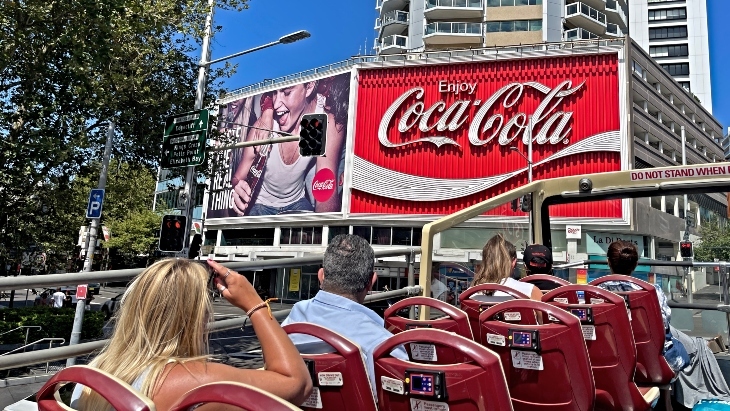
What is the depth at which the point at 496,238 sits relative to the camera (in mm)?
4383

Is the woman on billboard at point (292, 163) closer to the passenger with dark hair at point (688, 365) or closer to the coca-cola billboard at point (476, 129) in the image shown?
the coca-cola billboard at point (476, 129)

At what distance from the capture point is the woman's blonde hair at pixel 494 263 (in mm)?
4145

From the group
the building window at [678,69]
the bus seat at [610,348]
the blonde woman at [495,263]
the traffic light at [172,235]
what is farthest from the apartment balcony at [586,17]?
the bus seat at [610,348]

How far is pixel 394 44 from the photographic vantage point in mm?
51188

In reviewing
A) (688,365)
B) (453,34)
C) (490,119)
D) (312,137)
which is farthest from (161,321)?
(453,34)

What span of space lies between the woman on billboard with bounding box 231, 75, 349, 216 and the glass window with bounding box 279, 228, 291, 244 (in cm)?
143

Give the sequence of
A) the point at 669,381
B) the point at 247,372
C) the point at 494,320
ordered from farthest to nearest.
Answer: the point at 669,381 < the point at 494,320 < the point at 247,372

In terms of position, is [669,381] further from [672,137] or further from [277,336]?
[672,137]

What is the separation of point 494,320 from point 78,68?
382 inches

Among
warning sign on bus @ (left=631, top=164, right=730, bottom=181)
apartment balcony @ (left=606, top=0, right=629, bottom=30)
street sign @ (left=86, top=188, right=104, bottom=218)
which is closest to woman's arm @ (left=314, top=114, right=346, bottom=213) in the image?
street sign @ (left=86, top=188, right=104, bottom=218)

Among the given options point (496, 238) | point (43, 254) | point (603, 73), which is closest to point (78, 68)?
point (43, 254)

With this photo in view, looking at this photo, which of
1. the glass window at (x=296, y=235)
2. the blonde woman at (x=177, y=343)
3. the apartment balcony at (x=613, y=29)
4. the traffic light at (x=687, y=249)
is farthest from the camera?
the apartment balcony at (x=613, y=29)

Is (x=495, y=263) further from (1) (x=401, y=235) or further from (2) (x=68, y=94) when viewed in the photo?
(1) (x=401, y=235)

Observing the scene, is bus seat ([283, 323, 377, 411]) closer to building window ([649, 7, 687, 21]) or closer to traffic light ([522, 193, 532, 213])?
traffic light ([522, 193, 532, 213])
